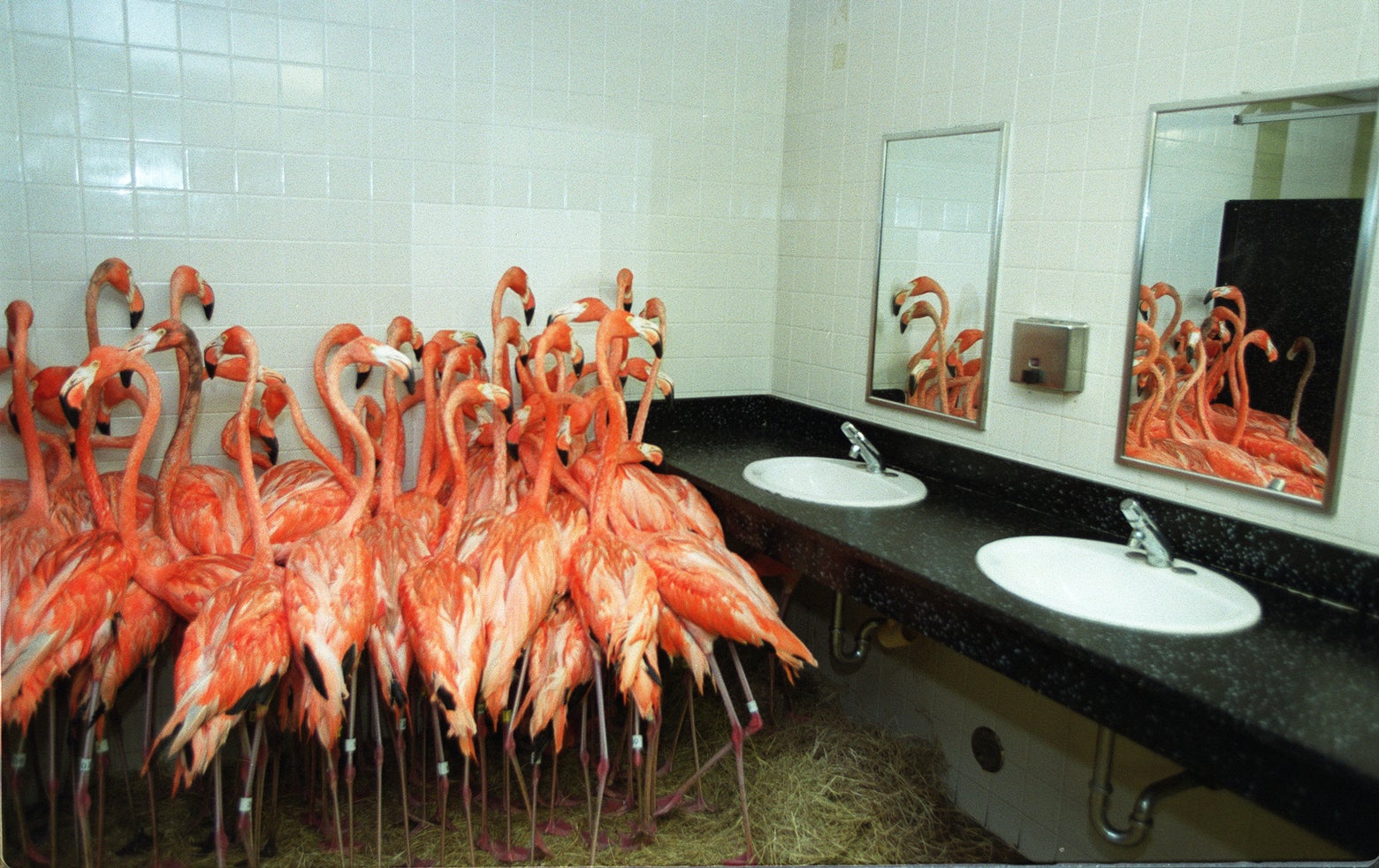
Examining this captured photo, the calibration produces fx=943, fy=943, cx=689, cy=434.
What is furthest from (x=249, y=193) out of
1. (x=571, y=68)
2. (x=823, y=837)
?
(x=823, y=837)

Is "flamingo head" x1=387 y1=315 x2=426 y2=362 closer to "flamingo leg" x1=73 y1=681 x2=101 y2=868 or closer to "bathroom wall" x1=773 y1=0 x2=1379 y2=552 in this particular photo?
"flamingo leg" x1=73 y1=681 x2=101 y2=868

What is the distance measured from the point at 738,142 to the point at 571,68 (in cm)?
62

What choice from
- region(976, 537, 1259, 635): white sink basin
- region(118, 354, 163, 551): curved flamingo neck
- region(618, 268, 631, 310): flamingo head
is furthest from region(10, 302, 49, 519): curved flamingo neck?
region(976, 537, 1259, 635): white sink basin

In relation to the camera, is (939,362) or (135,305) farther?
(939,362)

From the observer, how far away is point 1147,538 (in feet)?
6.36

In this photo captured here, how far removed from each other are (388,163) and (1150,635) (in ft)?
7.04

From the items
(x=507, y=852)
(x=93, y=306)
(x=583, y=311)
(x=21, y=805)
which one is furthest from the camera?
(x=583, y=311)

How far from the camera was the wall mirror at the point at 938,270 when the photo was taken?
2.47m

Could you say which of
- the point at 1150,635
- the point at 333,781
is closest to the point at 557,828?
the point at 333,781

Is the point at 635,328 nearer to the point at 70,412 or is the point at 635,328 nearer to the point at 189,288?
the point at 189,288

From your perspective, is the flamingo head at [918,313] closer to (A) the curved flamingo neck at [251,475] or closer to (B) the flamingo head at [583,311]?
(B) the flamingo head at [583,311]

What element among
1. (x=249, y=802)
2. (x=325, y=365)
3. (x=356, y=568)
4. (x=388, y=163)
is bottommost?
(x=249, y=802)

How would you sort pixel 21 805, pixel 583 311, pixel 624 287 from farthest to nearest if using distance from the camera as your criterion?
pixel 624 287 < pixel 583 311 < pixel 21 805

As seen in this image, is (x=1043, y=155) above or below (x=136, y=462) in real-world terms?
above
